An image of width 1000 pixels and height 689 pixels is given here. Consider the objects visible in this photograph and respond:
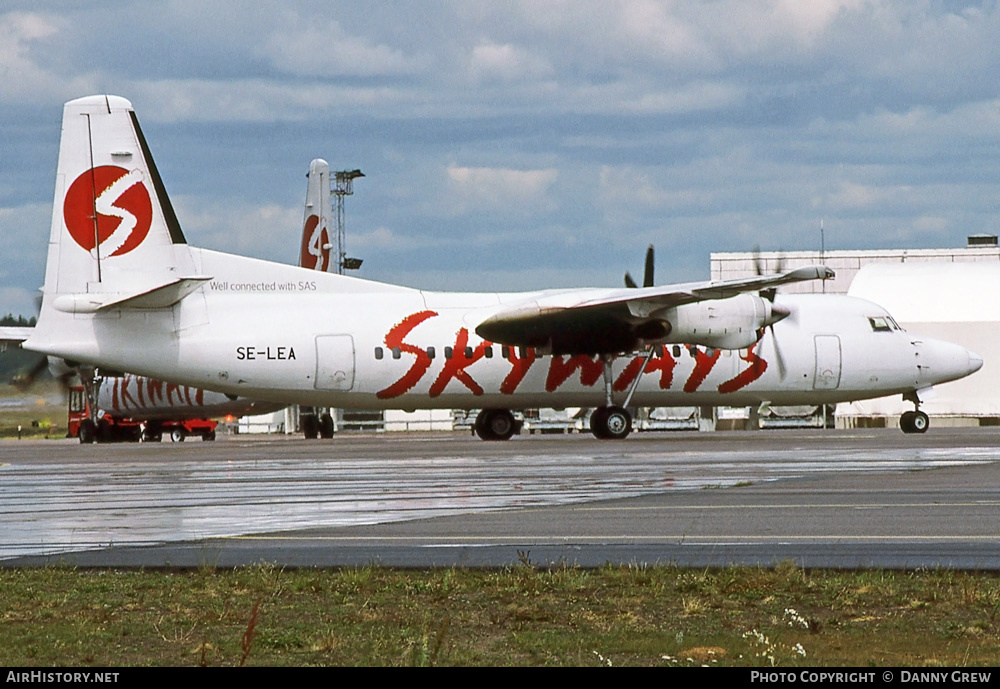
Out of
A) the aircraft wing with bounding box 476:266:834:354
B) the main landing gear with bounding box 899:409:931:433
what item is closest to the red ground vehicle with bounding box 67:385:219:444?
the aircraft wing with bounding box 476:266:834:354

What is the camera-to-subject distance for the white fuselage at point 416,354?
34.8 meters

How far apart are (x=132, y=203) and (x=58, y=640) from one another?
2844 cm

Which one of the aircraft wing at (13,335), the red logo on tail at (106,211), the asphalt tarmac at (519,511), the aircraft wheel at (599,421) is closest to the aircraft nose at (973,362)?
the aircraft wheel at (599,421)

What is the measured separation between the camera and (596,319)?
37062 millimetres

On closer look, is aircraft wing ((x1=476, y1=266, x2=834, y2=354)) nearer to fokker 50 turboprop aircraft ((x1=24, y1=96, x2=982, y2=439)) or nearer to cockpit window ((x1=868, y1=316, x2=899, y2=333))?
fokker 50 turboprop aircraft ((x1=24, y1=96, x2=982, y2=439))

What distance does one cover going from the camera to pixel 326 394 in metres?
36.7

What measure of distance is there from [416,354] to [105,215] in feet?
29.9

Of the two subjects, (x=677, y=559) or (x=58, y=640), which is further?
(x=677, y=559)

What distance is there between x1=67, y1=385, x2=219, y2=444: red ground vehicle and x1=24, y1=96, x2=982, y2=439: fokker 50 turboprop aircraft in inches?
763

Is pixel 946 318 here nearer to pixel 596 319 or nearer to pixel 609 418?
pixel 609 418

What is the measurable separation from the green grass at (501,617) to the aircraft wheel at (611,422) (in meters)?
27.5

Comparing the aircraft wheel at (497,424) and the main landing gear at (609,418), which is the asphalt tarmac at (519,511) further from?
the aircraft wheel at (497,424)
